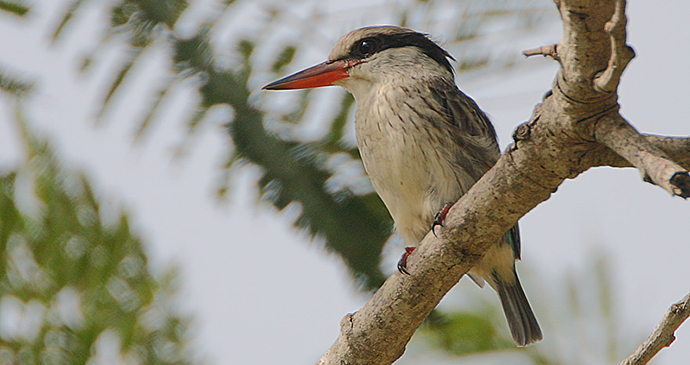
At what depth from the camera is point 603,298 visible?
3092 millimetres

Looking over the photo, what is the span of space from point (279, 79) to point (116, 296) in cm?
113

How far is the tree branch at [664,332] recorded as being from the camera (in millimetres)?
1479

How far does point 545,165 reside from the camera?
5.31ft

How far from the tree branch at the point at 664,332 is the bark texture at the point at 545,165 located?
0.28m

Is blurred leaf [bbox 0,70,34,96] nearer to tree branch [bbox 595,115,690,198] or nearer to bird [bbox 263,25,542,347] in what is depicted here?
bird [bbox 263,25,542,347]

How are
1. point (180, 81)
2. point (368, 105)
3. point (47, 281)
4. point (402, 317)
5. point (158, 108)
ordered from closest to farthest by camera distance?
point (402, 317) < point (180, 81) < point (158, 108) < point (368, 105) < point (47, 281)

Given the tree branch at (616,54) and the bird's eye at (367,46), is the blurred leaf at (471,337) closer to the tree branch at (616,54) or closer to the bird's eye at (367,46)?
the bird's eye at (367,46)

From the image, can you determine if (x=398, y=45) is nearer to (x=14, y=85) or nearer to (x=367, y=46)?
(x=367, y=46)

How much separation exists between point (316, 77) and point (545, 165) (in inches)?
55.4

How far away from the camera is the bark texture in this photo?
4.21 ft

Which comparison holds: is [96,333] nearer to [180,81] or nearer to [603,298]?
[180,81]

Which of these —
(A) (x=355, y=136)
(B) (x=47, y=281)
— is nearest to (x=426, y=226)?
(A) (x=355, y=136)

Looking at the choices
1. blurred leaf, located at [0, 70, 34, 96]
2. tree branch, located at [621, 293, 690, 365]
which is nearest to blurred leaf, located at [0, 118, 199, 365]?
blurred leaf, located at [0, 70, 34, 96]

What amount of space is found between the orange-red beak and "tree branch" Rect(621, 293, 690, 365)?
1428 millimetres
